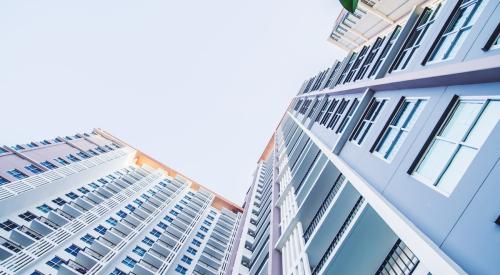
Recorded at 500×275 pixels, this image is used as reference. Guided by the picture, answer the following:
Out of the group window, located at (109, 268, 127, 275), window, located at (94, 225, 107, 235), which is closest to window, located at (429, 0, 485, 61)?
window, located at (109, 268, 127, 275)

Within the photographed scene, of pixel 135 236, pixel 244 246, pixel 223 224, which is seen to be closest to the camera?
pixel 244 246

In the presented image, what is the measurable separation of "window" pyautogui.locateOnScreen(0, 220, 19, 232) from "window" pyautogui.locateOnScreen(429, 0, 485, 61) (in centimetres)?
2770

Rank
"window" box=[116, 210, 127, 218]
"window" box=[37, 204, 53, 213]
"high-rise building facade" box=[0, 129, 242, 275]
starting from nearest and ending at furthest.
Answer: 1. "high-rise building facade" box=[0, 129, 242, 275]
2. "window" box=[37, 204, 53, 213]
3. "window" box=[116, 210, 127, 218]

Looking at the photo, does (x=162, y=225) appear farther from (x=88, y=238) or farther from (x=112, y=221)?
(x=88, y=238)

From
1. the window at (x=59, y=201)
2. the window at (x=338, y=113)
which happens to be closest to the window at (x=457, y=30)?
the window at (x=338, y=113)

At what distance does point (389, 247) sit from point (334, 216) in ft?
9.08

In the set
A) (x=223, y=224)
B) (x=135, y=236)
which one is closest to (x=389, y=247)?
(x=135, y=236)

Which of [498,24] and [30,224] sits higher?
[498,24]

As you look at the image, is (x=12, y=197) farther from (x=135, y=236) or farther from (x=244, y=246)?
(x=244, y=246)

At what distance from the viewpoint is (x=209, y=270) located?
30.5m

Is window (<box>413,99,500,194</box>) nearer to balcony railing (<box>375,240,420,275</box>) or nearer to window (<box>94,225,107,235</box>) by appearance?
balcony railing (<box>375,240,420,275</box>)

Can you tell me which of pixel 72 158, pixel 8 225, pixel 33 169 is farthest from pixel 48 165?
pixel 8 225

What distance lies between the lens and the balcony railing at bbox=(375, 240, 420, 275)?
25.0 ft

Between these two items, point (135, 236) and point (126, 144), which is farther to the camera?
point (126, 144)
